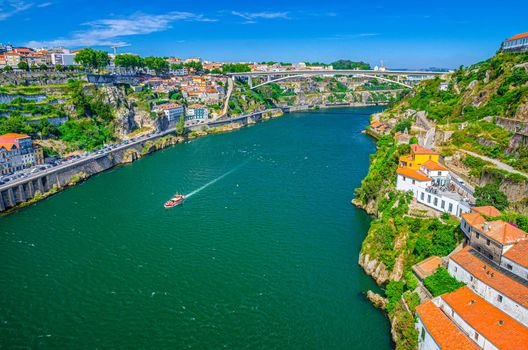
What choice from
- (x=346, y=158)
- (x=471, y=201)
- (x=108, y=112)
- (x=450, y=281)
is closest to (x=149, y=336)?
(x=450, y=281)

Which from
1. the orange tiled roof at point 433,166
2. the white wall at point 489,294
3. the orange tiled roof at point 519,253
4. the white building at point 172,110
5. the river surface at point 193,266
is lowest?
the river surface at point 193,266

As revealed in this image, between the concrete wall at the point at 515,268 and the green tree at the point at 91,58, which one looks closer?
the concrete wall at the point at 515,268

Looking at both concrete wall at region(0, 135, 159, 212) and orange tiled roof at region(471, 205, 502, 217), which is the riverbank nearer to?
concrete wall at region(0, 135, 159, 212)

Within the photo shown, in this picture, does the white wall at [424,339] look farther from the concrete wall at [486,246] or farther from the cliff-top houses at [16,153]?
the cliff-top houses at [16,153]

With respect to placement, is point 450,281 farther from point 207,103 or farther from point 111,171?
point 207,103

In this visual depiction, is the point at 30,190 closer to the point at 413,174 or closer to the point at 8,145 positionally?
the point at 8,145

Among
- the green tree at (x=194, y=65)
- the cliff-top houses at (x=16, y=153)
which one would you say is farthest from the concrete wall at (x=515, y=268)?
the green tree at (x=194, y=65)

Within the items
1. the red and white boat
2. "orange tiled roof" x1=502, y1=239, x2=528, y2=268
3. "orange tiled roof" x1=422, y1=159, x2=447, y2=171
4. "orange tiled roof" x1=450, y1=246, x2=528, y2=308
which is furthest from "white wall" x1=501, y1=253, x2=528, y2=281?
the red and white boat
